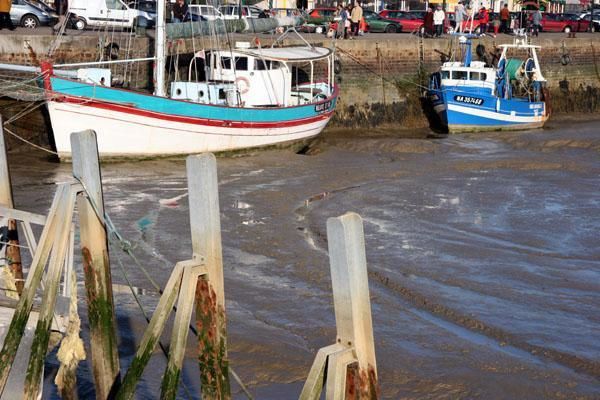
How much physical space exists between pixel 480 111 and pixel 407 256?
15450 millimetres

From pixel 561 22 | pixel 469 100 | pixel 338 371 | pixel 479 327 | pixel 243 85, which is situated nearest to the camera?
pixel 338 371

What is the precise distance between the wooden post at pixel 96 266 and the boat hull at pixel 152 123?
12961 mm

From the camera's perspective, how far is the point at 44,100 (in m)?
21.4

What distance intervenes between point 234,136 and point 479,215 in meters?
7.43

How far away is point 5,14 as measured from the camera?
26750 millimetres

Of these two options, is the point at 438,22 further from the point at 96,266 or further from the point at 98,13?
the point at 96,266

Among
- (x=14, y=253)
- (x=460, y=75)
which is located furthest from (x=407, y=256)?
(x=460, y=75)

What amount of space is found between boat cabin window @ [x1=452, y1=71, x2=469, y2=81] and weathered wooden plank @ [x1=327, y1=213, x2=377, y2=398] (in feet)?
80.0

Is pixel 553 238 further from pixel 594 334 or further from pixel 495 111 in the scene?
pixel 495 111

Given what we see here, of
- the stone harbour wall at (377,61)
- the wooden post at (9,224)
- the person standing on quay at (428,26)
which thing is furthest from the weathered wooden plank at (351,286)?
the person standing on quay at (428,26)

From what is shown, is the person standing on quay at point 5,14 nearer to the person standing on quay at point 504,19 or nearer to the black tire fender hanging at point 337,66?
the black tire fender hanging at point 337,66

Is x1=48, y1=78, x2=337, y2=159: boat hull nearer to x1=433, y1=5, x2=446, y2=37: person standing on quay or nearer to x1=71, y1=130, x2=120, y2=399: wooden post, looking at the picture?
x1=433, y1=5, x2=446, y2=37: person standing on quay

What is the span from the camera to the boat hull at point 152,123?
68.8 feet

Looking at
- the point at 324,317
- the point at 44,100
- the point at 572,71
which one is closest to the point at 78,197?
the point at 324,317
